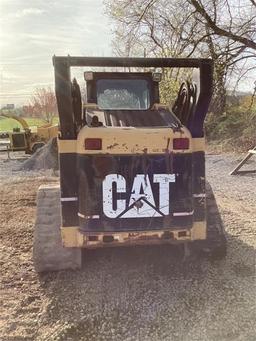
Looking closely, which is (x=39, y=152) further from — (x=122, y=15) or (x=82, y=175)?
(x=82, y=175)

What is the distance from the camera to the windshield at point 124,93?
5555mm

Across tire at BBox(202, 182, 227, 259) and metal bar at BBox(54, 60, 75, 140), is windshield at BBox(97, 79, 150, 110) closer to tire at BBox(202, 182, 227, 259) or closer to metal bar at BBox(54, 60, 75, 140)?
metal bar at BBox(54, 60, 75, 140)

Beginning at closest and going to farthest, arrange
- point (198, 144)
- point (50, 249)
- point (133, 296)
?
point (133, 296), point (198, 144), point (50, 249)

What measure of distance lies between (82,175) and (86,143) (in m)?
0.33

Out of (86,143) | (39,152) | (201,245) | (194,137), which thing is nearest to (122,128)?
(86,143)

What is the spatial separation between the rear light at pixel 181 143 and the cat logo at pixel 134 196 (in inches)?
11.6

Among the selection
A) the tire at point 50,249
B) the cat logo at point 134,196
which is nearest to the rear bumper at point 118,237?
the cat logo at point 134,196

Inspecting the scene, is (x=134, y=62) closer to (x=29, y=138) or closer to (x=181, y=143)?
(x=181, y=143)

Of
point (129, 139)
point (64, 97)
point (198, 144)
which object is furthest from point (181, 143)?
point (64, 97)

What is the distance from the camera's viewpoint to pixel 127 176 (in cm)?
422

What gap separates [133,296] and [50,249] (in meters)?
1.14

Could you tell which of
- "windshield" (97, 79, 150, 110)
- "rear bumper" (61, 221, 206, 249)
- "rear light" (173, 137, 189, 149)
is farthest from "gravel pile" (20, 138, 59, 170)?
"rear light" (173, 137, 189, 149)

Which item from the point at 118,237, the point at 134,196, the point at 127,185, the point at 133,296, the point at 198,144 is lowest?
the point at 133,296

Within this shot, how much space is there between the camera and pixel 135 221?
429 cm
